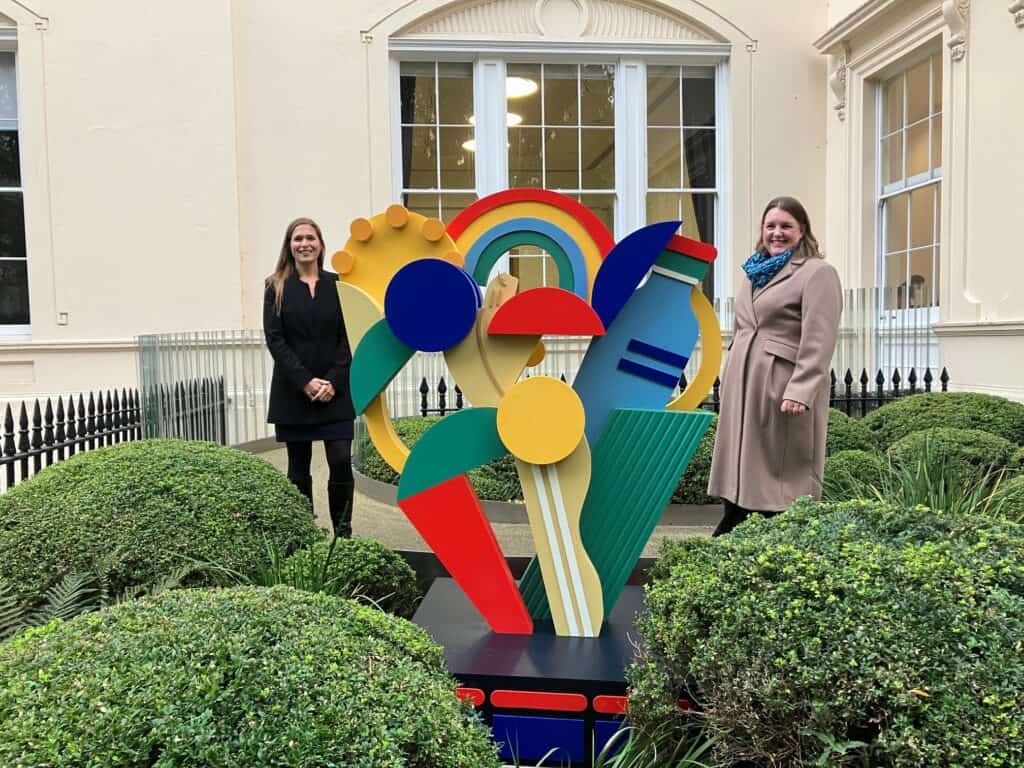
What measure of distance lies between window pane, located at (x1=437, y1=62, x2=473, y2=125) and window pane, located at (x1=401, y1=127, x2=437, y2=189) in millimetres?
301

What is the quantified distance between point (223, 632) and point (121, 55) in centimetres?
924

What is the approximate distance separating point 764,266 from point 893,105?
24.3 feet

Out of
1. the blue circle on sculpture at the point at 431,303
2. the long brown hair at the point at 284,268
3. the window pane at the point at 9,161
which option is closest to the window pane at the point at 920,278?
the long brown hair at the point at 284,268

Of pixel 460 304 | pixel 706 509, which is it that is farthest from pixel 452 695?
pixel 706 509

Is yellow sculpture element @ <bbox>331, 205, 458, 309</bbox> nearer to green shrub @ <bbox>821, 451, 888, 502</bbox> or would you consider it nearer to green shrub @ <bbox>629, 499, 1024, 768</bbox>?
green shrub @ <bbox>629, 499, 1024, 768</bbox>

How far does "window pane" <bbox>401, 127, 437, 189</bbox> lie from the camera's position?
959cm

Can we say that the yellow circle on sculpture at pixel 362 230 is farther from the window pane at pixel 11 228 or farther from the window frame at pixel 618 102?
the window pane at pixel 11 228

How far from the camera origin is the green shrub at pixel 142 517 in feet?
8.80

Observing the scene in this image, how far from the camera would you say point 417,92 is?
31.3 ft

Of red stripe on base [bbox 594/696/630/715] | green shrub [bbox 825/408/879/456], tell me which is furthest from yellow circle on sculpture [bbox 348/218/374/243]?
green shrub [bbox 825/408/879/456]

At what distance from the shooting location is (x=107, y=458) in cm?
326

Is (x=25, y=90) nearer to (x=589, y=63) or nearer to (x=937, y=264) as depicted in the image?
(x=589, y=63)

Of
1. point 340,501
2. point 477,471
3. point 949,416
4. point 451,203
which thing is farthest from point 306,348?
point 451,203

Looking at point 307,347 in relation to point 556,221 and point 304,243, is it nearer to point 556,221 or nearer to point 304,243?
point 304,243
